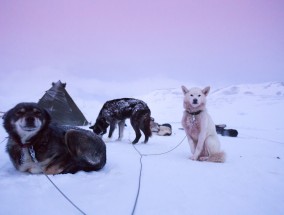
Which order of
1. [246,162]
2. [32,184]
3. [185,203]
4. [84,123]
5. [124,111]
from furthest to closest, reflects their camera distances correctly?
1. [84,123]
2. [124,111]
3. [246,162]
4. [32,184]
5. [185,203]

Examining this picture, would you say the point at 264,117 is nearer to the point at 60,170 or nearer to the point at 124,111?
the point at 124,111

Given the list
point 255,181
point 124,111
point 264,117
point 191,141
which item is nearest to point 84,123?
point 124,111

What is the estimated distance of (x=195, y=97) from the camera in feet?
13.0

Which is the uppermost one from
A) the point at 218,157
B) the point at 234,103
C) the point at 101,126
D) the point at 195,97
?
the point at 195,97

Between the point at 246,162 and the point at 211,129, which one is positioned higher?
the point at 211,129

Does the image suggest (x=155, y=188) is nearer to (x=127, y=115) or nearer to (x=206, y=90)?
(x=206, y=90)

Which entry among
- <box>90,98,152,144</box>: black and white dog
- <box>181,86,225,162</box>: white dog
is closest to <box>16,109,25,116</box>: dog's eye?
<box>181,86,225,162</box>: white dog

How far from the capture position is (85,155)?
289cm

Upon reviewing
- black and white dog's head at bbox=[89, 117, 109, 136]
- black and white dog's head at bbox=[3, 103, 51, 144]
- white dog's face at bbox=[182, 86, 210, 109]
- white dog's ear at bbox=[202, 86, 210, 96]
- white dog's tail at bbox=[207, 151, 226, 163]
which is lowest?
white dog's tail at bbox=[207, 151, 226, 163]

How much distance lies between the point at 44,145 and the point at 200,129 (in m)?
2.49

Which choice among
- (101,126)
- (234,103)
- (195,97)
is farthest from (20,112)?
(234,103)

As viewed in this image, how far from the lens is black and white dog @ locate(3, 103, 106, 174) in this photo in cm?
266

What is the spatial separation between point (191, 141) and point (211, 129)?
413mm

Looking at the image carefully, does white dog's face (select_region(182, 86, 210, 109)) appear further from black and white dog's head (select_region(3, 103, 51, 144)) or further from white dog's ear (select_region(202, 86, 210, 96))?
black and white dog's head (select_region(3, 103, 51, 144))
